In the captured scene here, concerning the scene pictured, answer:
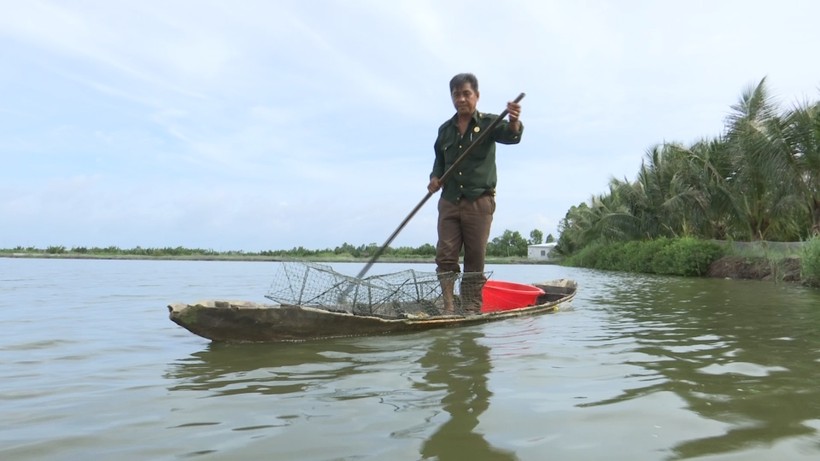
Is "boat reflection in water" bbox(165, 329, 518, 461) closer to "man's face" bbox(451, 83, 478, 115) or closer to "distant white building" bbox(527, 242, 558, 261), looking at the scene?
"man's face" bbox(451, 83, 478, 115)

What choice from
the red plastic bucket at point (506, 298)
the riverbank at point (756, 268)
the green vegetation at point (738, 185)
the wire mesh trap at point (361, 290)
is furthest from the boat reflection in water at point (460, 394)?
the green vegetation at point (738, 185)

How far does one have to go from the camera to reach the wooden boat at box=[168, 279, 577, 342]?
423cm

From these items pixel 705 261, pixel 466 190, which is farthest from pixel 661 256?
pixel 466 190

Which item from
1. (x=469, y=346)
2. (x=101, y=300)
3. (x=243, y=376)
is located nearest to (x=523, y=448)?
(x=243, y=376)

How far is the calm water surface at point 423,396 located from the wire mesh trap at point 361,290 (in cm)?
71

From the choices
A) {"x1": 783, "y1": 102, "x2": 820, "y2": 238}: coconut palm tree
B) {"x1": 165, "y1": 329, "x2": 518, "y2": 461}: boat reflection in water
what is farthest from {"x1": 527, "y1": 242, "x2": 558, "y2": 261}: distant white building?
{"x1": 165, "y1": 329, "x2": 518, "y2": 461}: boat reflection in water

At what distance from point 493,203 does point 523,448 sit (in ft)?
12.2

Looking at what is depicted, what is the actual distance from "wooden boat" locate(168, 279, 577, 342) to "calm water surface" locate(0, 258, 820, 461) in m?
0.14

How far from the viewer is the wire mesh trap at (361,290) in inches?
206

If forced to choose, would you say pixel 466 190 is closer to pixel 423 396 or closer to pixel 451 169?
pixel 451 169

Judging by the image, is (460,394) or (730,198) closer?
(460,394)

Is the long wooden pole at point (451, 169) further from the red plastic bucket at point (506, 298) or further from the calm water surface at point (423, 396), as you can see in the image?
the red plastic bucket at point (506, 298)

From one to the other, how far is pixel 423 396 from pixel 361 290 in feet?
8.51

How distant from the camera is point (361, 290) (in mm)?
5336
